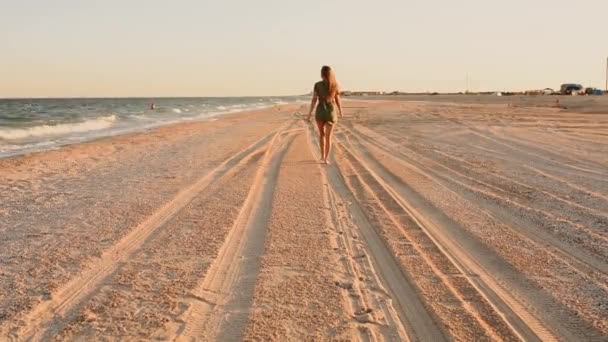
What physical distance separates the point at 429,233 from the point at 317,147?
7.59m

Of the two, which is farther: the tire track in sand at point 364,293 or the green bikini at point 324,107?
the green bikini at point 324,107

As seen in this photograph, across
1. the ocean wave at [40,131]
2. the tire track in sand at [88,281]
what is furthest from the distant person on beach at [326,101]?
the ocean wave at [40,131]

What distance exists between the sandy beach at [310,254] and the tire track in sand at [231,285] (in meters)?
0.02

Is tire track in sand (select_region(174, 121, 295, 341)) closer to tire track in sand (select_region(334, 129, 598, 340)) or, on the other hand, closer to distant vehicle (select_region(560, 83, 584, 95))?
tire track in sand (select_region(334, 129, 598, 340))

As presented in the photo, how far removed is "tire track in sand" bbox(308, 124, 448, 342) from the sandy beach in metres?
0.01

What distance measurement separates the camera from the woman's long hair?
9297mm

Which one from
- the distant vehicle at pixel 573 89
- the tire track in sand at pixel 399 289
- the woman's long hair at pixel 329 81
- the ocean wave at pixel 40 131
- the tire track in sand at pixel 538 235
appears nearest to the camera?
the tire track in sand at pixel 399 289

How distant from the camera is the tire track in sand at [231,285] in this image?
9.12ft

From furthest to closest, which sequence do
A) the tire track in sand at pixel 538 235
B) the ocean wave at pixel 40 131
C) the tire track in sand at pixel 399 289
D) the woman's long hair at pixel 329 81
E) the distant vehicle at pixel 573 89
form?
the distant vehicle at pixel 573 89
the ocean wave at pixel 40 131
the woman's long hair at pixel 329 81
the tire track in sand at pixel 538 235
the tire track in sand at pixel 399 289

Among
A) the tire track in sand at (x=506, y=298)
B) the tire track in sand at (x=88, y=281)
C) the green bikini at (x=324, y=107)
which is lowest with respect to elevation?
the tire track in sand at (x=506, y=298)

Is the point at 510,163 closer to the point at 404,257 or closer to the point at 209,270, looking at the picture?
the point at 404,257

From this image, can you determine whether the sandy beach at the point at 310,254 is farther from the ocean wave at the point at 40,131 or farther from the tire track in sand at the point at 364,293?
the ocean wave at the point at 40,131

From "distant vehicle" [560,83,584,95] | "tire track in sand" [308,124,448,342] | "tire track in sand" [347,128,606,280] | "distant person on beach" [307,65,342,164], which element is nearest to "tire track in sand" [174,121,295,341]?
"tire track in sand" [308,124,448,342]

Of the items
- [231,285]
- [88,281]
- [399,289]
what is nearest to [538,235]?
[399,289]
